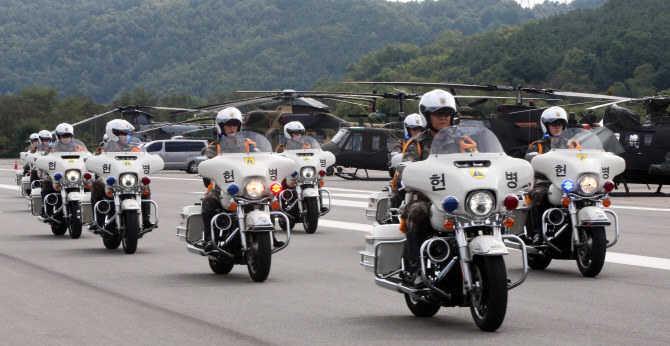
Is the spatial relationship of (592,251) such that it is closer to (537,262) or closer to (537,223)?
(537,223)

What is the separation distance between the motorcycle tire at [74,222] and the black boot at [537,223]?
7161 millimetres

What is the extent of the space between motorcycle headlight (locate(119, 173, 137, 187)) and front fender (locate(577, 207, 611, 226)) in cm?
591

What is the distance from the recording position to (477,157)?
259 inches

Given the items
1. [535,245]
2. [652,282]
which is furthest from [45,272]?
[652,282]

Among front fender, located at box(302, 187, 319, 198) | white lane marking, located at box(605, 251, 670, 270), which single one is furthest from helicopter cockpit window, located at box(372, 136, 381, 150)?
white lane marking, located at box(605, 251, 670, 270)

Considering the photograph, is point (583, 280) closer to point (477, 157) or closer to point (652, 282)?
point (652, 282)

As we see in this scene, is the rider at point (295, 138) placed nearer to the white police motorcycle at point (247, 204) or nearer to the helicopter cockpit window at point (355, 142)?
the white police motorcycle at point (247, 204)

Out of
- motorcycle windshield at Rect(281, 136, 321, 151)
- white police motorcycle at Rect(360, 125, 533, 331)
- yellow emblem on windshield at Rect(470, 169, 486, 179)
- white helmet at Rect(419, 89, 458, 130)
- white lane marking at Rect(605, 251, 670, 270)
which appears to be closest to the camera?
white police motorcycle at Rect(360, 125, 533, 331)

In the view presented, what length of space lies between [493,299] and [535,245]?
4.13m

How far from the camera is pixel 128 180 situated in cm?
1209

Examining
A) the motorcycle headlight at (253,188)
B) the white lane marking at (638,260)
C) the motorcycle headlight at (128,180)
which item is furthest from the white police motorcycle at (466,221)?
the motorcycle headlight at (128,180)

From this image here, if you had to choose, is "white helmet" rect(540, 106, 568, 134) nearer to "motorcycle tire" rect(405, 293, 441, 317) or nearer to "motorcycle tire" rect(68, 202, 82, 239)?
"motorcycle tire" rect(405, 293, 441, 317)

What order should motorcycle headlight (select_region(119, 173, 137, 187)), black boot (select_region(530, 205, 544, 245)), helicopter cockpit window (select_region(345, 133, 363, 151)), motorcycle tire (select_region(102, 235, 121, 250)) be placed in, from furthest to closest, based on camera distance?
helicopter cockpit window (select_region(345, 133, 363, 151))
motorcycle tire (select_region(102, 235, 121, 250))
motorcycle headlight (select_region(119, 173, 137, 187))
black boot (select_region(530, 205, 544, 245))

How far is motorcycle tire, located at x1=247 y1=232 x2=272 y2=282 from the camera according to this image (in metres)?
8.89
